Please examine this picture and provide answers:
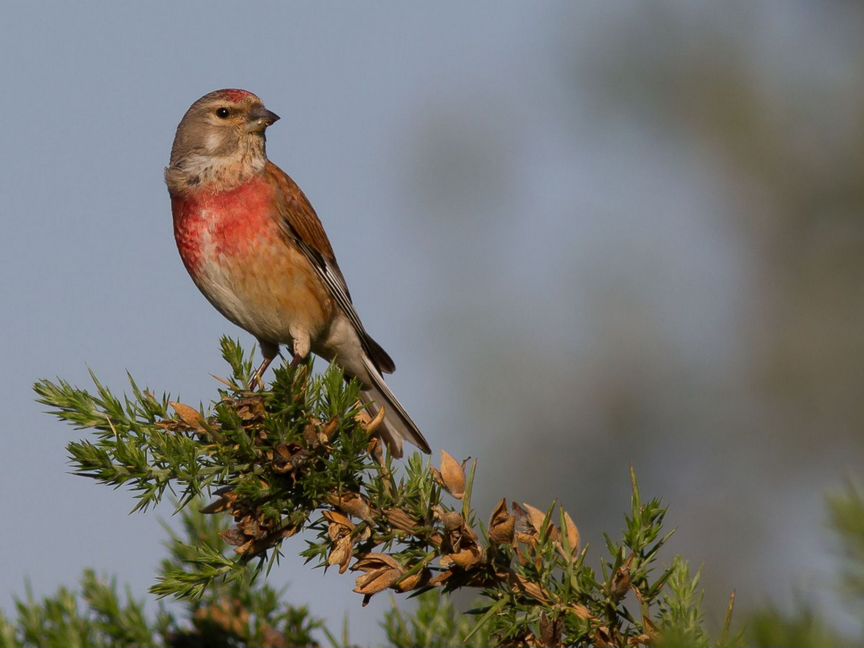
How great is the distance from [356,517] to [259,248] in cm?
304

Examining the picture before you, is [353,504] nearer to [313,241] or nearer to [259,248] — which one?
[259,248]

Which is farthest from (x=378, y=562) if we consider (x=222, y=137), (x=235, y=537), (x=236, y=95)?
(x=236, y=95)

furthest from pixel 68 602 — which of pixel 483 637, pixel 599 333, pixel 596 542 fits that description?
pixel 599 333

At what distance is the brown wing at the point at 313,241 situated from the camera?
5.64 metres

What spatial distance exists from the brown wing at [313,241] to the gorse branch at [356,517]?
283 centimetres

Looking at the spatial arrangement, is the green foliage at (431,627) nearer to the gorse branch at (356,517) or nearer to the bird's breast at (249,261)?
the gorse branch at (356,517)

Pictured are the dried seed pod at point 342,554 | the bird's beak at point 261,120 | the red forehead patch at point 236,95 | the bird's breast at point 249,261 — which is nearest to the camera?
the dried seed pod at point 342,554

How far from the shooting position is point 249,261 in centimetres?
534

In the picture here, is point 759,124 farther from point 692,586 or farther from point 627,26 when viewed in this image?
point 692,586

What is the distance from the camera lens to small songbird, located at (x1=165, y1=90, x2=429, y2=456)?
5309 millimetres

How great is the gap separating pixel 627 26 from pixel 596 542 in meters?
5.80

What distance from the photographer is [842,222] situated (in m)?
11.9

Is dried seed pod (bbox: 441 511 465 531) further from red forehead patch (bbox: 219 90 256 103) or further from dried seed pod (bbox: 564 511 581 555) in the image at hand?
red forehead patch (bbox: 219 90 256 103)

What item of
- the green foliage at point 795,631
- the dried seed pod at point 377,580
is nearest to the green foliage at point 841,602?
the green foliage at point 795,631
